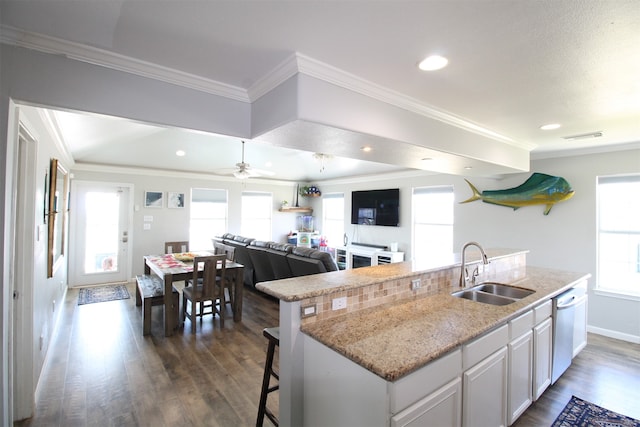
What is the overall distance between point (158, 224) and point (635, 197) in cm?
785

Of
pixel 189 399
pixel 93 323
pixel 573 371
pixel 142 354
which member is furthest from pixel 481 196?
pixel 93 323

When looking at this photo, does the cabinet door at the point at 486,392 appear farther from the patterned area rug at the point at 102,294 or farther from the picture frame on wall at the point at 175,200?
the picture frame on wall at the point at 175,200

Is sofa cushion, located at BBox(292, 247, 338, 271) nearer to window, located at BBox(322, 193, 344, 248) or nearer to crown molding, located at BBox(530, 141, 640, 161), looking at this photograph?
crown molding, located at BBox(530, 141, 640, 161)

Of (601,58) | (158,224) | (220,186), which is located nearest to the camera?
(601,58)

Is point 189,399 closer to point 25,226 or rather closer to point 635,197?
point 25,226

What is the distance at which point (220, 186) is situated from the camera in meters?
7.09

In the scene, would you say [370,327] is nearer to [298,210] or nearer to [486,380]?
[486,380]

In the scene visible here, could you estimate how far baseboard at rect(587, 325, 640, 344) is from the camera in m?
3.57

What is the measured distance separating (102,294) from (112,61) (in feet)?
16.0

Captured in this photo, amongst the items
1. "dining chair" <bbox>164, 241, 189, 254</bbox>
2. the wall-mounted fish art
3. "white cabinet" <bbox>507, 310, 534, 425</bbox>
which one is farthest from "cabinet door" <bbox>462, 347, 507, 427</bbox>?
"dining chair" <bbox>164, 241, 189, 254</bbox>

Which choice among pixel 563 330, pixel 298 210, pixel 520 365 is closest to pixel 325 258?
pixel 520 365

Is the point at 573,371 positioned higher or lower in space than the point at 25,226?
lower

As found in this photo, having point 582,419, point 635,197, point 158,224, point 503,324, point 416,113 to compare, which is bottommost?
point 582,419

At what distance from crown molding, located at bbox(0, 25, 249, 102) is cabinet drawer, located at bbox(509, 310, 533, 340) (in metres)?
2.47
